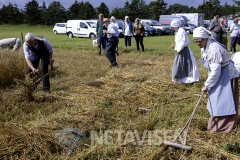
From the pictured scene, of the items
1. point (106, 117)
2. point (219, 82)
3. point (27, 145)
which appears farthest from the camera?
point (106, 117)

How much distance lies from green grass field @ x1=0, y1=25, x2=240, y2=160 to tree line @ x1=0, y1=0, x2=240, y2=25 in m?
43.3

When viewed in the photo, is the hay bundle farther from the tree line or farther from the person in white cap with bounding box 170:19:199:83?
the tree line

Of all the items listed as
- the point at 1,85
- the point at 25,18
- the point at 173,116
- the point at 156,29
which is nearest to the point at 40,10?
the point at 25,18

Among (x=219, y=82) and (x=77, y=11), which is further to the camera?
(x=77, y=11)

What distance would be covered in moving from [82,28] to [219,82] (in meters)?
22.7

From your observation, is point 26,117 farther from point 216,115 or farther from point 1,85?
point 216,115

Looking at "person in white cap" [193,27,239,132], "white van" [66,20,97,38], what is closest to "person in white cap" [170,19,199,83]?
"person in white cap" [193,27,239,132]

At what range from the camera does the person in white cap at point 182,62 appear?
22.9 feet

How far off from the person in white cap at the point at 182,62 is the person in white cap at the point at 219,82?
→ 277 centimetres

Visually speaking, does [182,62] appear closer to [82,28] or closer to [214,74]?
[214,74]

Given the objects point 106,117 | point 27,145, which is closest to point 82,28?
point 106,117

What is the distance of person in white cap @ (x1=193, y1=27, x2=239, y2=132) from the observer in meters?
3.92

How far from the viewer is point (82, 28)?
25.9 m

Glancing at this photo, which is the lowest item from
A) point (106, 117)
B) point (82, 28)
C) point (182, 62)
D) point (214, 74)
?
point (106, 117)
